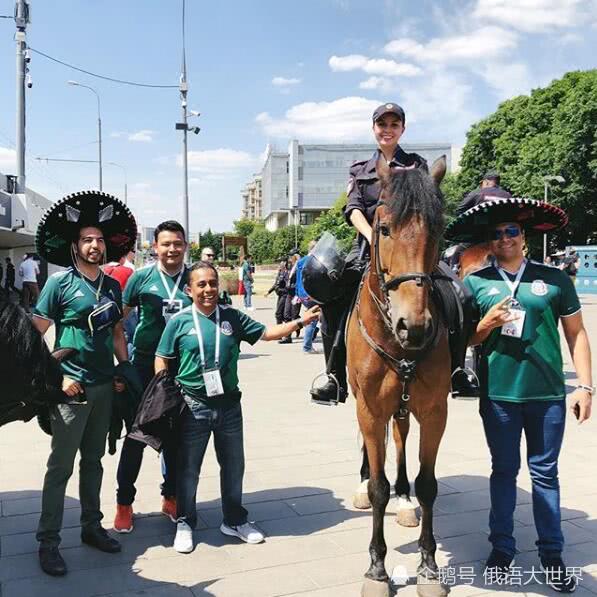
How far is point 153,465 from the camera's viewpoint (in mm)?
5820

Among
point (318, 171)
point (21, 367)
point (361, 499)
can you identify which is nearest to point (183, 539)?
point (361, 499)

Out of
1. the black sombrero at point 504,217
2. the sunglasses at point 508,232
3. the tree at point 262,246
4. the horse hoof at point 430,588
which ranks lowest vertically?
the horse hoof at point 430,588

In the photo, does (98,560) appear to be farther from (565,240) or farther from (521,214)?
(565,240)

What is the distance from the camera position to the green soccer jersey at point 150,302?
443 cm

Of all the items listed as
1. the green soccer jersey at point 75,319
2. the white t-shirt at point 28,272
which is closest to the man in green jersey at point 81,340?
the green soccer jersey at point 75,319

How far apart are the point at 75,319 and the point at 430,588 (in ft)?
8.84

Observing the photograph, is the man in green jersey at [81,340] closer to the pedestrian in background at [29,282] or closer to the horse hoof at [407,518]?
the horse hoof at [407,518]

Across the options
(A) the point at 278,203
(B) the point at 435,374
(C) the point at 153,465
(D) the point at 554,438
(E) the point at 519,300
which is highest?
(A) the point at 278,203

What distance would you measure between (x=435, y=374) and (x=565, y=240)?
39760 millimetres

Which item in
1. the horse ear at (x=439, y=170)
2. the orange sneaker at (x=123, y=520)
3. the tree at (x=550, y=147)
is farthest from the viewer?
Result: the tree at (x=550, y=147)

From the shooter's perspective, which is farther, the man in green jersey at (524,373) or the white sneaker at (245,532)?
the white sneaker at (245,532)

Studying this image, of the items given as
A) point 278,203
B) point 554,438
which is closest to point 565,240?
point 554,438

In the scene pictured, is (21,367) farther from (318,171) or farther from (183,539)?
(318,171)

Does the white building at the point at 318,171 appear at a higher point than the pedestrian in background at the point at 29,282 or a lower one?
higher
